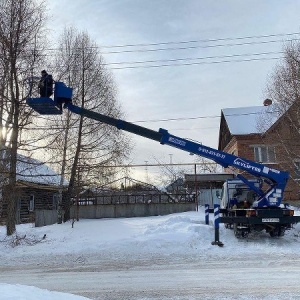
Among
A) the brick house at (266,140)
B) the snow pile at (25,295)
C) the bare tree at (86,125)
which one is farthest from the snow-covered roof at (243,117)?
the snow pile at (25,295)

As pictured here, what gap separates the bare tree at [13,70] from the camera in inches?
677

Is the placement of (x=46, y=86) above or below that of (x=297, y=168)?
above

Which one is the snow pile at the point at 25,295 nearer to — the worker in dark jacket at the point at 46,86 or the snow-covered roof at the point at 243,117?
the worker in dark jacket at the point at 46,86

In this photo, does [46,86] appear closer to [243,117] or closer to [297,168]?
[297,168]

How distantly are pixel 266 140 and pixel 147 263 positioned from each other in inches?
605

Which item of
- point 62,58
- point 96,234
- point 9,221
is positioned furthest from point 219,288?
point 62,58

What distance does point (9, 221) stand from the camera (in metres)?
17.3

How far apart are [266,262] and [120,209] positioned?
568 inches

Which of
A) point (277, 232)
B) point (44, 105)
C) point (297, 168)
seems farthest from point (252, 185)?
point (297, 168)

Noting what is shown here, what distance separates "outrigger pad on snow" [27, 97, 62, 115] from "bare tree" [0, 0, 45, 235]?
507 centimetres

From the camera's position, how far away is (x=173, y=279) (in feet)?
30.1

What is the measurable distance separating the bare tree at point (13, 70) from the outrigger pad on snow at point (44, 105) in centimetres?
507

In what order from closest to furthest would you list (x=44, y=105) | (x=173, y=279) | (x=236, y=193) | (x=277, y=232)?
(x=173, y=279) → (x=44, y=105) → (x=277, y=232) → (x=236, y=193)

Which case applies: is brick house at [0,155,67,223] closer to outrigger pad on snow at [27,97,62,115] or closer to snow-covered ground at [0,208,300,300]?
snow-covered ground at [0,208,300,300]
